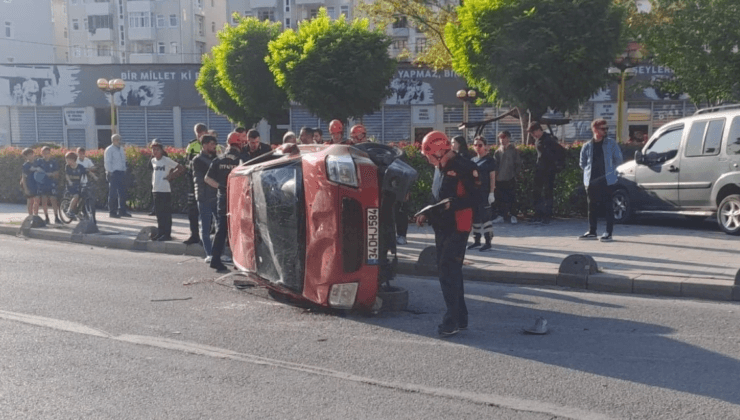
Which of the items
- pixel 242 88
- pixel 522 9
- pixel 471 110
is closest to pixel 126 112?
pixel 242 88

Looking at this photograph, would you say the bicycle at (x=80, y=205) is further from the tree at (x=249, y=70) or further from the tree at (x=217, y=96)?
the tree at (x=217, y=96)

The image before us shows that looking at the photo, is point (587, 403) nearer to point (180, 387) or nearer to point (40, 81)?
point (180, 387)

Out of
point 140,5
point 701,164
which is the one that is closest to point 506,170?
point 701,164

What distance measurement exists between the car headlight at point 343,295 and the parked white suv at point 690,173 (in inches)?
310

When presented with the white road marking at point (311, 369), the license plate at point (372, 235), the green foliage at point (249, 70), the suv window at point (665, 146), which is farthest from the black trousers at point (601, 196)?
the green foliage at point (249, 70)

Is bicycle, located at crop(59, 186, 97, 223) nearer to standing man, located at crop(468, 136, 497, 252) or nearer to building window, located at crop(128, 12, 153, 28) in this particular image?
standing man, located at crop(468, 136, 497, 252)

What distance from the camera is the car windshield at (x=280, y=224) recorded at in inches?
309

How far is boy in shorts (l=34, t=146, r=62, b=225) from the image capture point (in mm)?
17188

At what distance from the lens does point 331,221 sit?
297 inches

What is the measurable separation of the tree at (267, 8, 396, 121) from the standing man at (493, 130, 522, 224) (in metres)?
10.2

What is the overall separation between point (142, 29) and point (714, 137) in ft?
208

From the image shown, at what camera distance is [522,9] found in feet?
62.5

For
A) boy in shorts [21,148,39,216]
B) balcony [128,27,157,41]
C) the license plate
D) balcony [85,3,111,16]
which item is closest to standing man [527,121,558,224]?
the license plate

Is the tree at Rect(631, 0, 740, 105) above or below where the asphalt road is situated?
above
